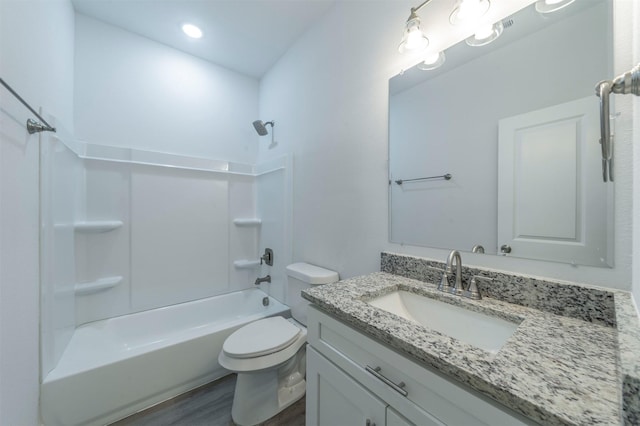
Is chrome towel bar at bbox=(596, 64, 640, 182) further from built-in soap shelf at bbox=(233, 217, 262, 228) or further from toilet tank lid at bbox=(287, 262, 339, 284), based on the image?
built-in soap shelf at bbox=(233, 217, 262, 228)

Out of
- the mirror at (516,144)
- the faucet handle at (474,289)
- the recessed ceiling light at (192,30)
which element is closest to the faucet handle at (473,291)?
the faucet handle at (474,289)

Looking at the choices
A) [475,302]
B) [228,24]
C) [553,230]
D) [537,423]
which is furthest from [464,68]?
[228,24]

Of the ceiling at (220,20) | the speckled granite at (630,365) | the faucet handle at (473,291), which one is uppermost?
the ceiling at (220,20)

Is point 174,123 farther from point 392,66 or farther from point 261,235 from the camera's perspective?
point 392,66

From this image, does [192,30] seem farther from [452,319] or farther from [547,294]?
[547,294]

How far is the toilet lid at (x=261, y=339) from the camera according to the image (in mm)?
1299

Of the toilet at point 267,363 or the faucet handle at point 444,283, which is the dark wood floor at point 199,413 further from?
the faucet handle at point 444,283

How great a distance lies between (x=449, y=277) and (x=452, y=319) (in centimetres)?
17

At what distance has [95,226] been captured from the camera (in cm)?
171

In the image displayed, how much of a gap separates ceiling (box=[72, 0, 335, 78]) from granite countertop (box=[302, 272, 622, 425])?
1993mm

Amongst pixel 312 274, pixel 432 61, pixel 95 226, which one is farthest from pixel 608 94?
pixel 95 226

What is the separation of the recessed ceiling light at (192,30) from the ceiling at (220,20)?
0.04 m

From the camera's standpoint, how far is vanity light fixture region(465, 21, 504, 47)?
35.0 inches

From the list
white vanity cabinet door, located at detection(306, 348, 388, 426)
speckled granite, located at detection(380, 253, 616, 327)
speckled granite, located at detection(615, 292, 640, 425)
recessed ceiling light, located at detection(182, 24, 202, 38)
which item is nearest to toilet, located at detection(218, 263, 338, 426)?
white vanity cabinet door, located at detection(306, 348, 388, 426)
